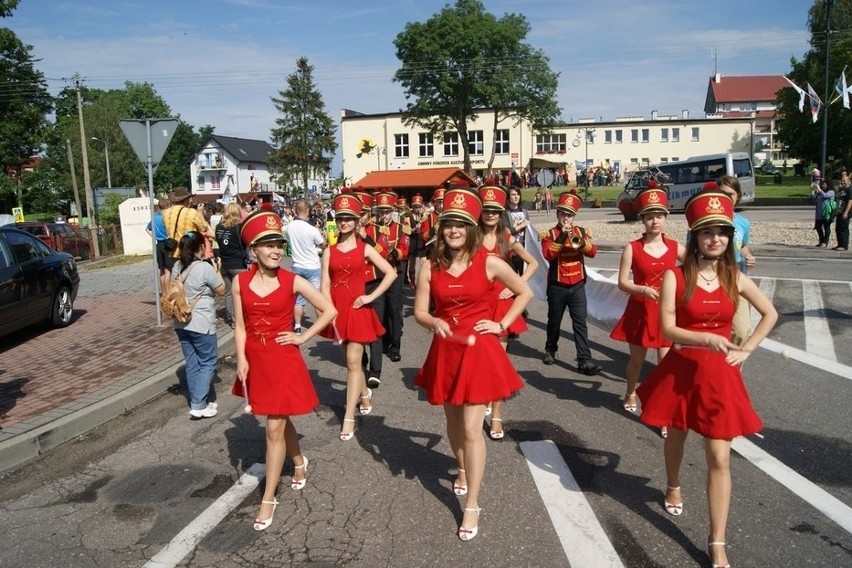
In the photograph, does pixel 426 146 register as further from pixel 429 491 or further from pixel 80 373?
pixel 429 491

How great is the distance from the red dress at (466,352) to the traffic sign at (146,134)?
7.30 metres

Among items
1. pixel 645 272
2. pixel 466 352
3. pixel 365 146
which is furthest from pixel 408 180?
pixel 466 352

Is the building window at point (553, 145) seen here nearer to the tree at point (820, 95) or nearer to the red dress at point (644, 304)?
the tree at point (820, 95)

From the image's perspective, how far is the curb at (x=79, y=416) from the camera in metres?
5.52

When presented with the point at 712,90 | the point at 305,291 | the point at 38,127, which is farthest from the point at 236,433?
the point at 712,90

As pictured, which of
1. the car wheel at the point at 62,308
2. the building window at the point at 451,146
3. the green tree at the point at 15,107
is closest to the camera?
the car wheel at the point at 62,308

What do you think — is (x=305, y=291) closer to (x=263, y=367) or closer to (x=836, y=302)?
(x=263, y=367)

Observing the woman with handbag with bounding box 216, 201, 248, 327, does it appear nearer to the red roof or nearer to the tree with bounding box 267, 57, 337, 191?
the red roof

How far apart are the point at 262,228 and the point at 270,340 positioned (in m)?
0.71

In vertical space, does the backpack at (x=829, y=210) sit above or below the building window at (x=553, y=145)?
below

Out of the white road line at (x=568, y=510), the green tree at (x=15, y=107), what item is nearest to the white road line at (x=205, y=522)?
the white road line at (x=568, y=510)

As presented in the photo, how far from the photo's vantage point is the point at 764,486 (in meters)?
4.42

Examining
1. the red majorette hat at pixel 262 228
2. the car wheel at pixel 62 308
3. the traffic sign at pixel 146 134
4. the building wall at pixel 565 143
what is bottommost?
the car wheel at pixel 62 308

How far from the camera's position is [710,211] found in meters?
3.65
